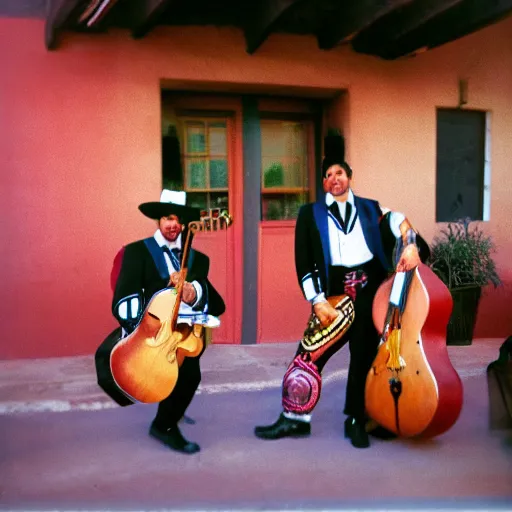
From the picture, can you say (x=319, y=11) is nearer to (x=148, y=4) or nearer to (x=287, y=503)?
(x=148, y=4)

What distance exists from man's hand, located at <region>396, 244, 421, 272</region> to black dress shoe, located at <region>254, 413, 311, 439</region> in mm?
1131

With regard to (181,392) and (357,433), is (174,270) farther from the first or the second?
(357,433)

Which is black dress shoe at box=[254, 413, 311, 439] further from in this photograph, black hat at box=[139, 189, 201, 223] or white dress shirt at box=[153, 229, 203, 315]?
black hat at box=[139, 189, 201, 223]

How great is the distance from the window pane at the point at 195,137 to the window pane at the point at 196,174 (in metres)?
0.11

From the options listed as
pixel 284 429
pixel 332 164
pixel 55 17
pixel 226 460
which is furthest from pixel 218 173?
pixel 226 460

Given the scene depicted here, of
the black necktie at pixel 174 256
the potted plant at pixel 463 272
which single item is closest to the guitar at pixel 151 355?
the black necktie at pixel 174 256

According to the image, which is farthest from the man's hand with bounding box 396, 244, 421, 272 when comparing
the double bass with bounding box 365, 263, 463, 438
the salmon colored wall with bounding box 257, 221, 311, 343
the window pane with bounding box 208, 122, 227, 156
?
the window pane with bounding box 208, 122, 227, 156

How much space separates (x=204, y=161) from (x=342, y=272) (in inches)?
111

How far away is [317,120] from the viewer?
649 cm

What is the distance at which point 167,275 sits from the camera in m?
3.42

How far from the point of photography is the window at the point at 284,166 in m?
6.29

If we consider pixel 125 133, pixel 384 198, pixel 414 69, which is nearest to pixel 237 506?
pixel 125 133

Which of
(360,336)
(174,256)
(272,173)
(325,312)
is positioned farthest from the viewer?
(272,173)

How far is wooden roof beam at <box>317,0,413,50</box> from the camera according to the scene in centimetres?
495
